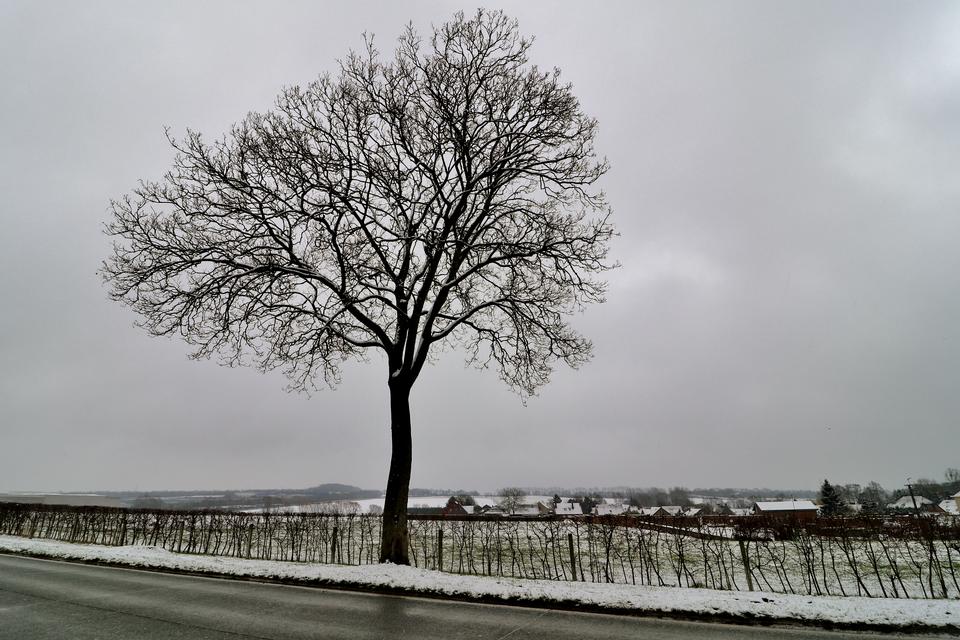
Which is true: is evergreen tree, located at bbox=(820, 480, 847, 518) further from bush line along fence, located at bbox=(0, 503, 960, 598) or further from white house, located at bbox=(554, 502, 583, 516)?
bush line along fence, located at bbox=(0, 503, 960, 598)

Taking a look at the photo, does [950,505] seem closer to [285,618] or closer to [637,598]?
[637,598]

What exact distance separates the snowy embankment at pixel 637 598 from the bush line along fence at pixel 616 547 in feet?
5.23

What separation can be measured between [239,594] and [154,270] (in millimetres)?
8480

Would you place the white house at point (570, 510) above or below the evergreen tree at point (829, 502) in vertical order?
below

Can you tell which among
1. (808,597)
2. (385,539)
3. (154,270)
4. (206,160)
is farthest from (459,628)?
(206,160)

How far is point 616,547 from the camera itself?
1512cm

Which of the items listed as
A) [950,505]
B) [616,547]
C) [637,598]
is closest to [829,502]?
[950,505]

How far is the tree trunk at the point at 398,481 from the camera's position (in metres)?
12.2

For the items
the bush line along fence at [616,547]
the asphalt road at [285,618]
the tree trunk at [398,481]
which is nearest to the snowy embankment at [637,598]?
the asphalt road at [285,618]

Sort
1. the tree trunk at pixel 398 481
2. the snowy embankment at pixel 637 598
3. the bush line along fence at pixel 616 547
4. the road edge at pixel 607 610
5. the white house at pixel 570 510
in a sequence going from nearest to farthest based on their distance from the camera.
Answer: the road edge at pixel 607 610
the snowy embankment at pixel 637 598
the tree trunk at pixel 398 481
the bush line along fence at pixel 616 547
the white house at pixel 570 510

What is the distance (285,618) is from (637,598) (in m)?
6.34

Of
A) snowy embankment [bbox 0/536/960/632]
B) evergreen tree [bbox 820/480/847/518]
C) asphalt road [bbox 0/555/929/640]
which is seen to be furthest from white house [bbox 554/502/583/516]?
asphalt road [bbox 0/555/929/640]

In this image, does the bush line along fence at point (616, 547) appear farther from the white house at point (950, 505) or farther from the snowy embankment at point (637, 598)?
the white house at point (950, 505)

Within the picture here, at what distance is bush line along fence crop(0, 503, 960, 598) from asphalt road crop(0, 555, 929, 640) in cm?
346
